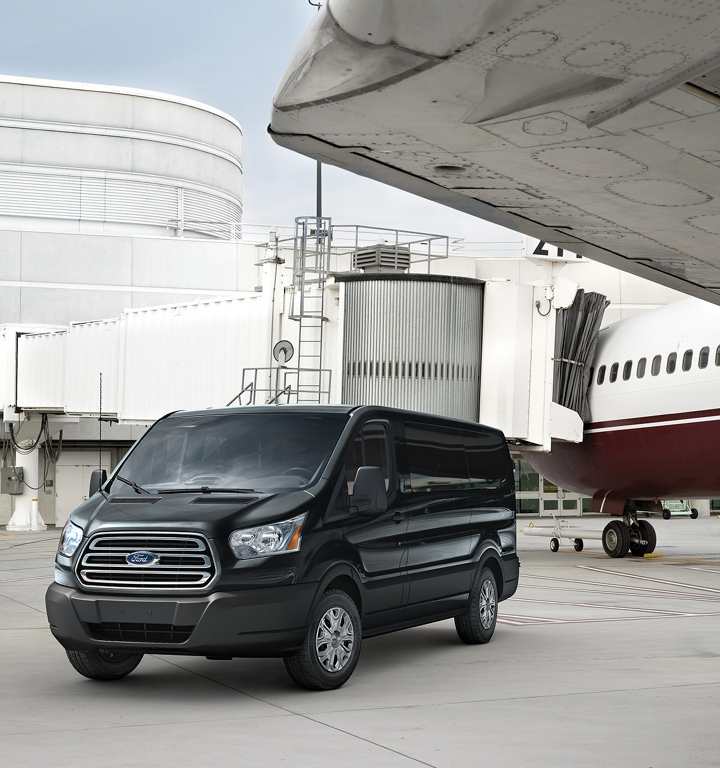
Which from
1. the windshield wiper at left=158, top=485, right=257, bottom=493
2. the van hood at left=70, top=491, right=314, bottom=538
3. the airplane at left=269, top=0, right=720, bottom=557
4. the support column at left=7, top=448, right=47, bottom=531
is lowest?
the support column at left=7, top=448, right=47, bottom=531

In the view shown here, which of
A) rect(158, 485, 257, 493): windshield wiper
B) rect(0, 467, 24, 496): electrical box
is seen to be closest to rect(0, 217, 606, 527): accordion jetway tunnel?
rect(0, 467, 24, 496): electrical box

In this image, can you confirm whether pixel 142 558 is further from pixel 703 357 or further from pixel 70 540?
pixel 703 357

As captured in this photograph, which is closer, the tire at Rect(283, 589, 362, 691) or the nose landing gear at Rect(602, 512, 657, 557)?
the tire at Rect(283, 589, 362, 691)

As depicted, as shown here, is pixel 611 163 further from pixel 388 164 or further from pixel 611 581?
pixel 611 581

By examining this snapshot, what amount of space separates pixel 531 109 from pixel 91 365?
2631cm

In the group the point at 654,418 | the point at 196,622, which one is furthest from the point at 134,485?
the point at 654,418

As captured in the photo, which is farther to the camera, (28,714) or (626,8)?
(28,714)

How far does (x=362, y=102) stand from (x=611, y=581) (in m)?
14.6

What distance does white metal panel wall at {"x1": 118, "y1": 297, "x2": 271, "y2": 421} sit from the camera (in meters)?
26.9

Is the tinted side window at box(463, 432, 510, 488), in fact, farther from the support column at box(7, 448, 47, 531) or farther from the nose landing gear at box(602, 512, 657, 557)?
the support column at box(7, 448, 47, 531)

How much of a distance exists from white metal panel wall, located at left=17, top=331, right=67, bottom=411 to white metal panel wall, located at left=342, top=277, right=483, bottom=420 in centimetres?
1102

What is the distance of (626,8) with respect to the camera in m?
4.61

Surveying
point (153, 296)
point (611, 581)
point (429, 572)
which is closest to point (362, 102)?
point (429, 572)

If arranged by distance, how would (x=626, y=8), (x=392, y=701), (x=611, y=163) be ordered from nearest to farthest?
(x=626, y=8) < (x=611, y=163) < (x=392, y=701)
